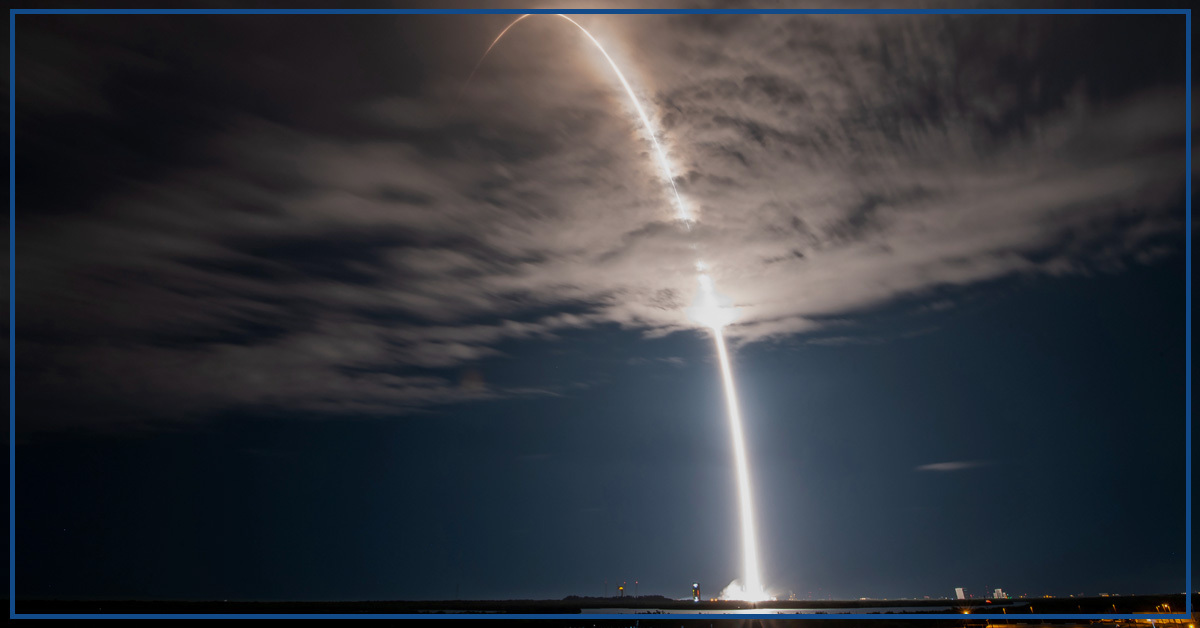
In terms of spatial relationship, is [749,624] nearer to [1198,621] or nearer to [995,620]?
[995,620]

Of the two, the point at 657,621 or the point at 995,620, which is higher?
the point at 995,620

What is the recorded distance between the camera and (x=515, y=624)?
108812 mm

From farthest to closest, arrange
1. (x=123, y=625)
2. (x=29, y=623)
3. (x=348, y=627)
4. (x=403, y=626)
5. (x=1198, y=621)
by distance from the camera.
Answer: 1. (x=348, y=627)
2. (x=29, y=623)
3. (x=403, y=626)
4. (x=123, y=625)
5. (x=1198, y=621)

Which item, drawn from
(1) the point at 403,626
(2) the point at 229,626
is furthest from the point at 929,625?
(2) the point at 229,626

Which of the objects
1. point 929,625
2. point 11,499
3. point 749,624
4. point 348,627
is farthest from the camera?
point 348,627

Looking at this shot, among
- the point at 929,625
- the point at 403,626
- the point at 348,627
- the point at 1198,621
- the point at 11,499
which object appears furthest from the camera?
the point at 348,627

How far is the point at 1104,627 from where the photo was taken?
7100 centimetres

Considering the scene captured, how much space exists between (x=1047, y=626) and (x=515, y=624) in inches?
2765

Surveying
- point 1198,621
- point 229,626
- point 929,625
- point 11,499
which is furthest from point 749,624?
point 11,499

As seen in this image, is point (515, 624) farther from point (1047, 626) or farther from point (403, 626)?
point (1047, 626)

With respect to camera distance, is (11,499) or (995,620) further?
(995,620)

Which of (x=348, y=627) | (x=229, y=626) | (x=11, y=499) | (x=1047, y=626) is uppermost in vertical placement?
(x=11, y=499)

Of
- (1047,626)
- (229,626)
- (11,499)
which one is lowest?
(229,626)

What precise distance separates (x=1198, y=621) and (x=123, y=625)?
127606mm
